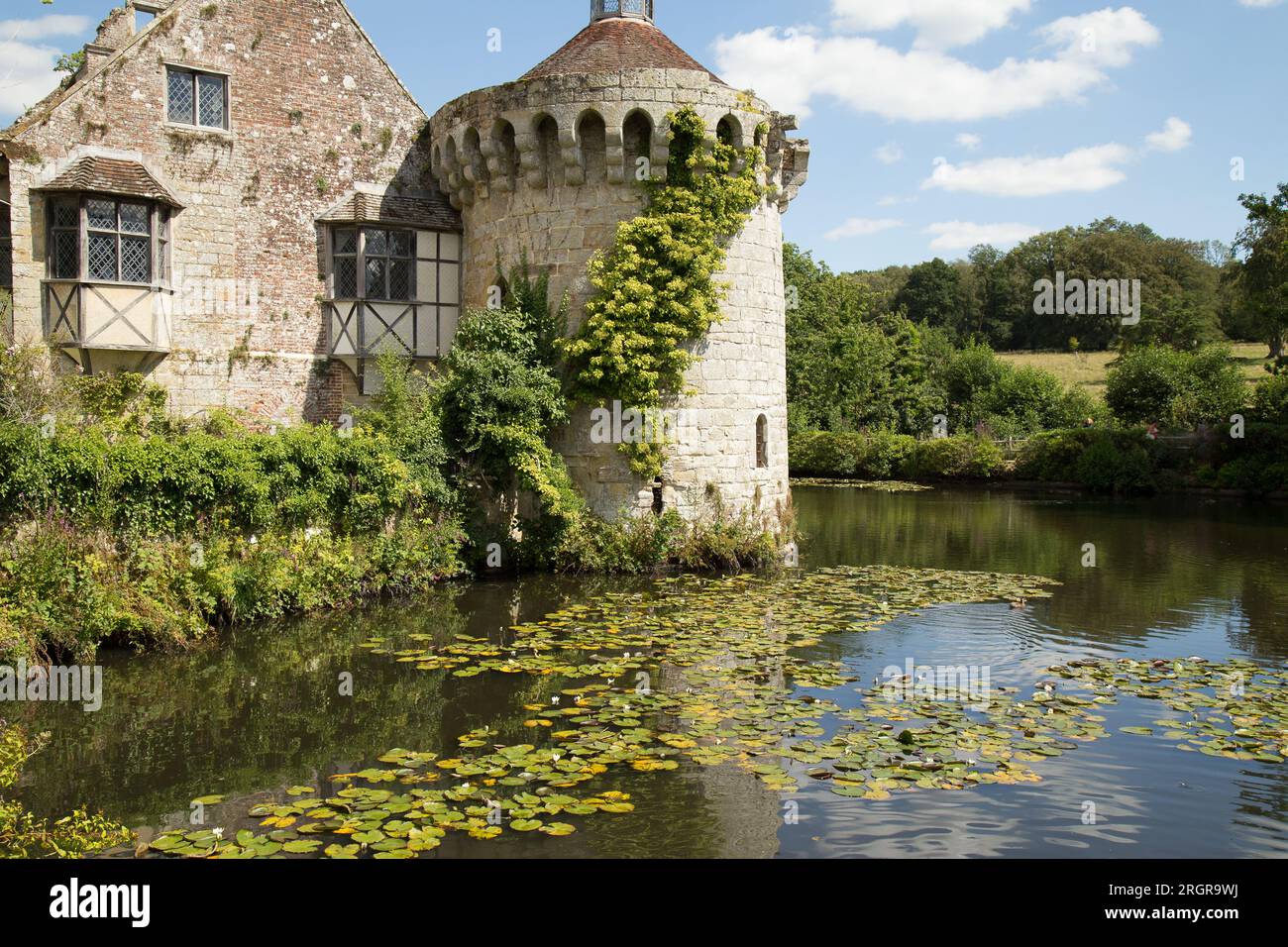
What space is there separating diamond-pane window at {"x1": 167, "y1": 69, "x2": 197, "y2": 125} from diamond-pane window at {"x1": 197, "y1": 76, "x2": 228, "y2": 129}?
4.1 inches

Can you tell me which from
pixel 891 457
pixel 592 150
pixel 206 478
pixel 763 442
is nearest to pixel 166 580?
pixel 206 478

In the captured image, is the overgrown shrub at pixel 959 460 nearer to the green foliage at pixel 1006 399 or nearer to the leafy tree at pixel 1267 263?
the green foliage at pixel 1006 399

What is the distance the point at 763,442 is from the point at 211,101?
33.7ft

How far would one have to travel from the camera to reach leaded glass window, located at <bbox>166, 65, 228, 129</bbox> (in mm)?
15961

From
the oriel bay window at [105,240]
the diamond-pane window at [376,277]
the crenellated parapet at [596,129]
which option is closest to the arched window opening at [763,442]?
the crenellated parapet at [596,129]

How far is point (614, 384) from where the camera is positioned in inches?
571

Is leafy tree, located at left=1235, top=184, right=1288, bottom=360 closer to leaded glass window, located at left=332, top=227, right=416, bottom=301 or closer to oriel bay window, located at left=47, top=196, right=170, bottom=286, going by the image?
Result: leaded glass window, located at left=332, top=227, right=416, bottom=301

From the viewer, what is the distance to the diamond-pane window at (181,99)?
52.3 ft

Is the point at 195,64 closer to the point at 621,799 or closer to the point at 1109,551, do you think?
the point at 621,799

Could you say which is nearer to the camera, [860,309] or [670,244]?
[670,244]

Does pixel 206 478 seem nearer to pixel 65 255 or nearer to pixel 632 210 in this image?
pixel 65 255

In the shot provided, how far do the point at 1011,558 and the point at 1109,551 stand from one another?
81.6 inches

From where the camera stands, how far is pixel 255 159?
1645cm
